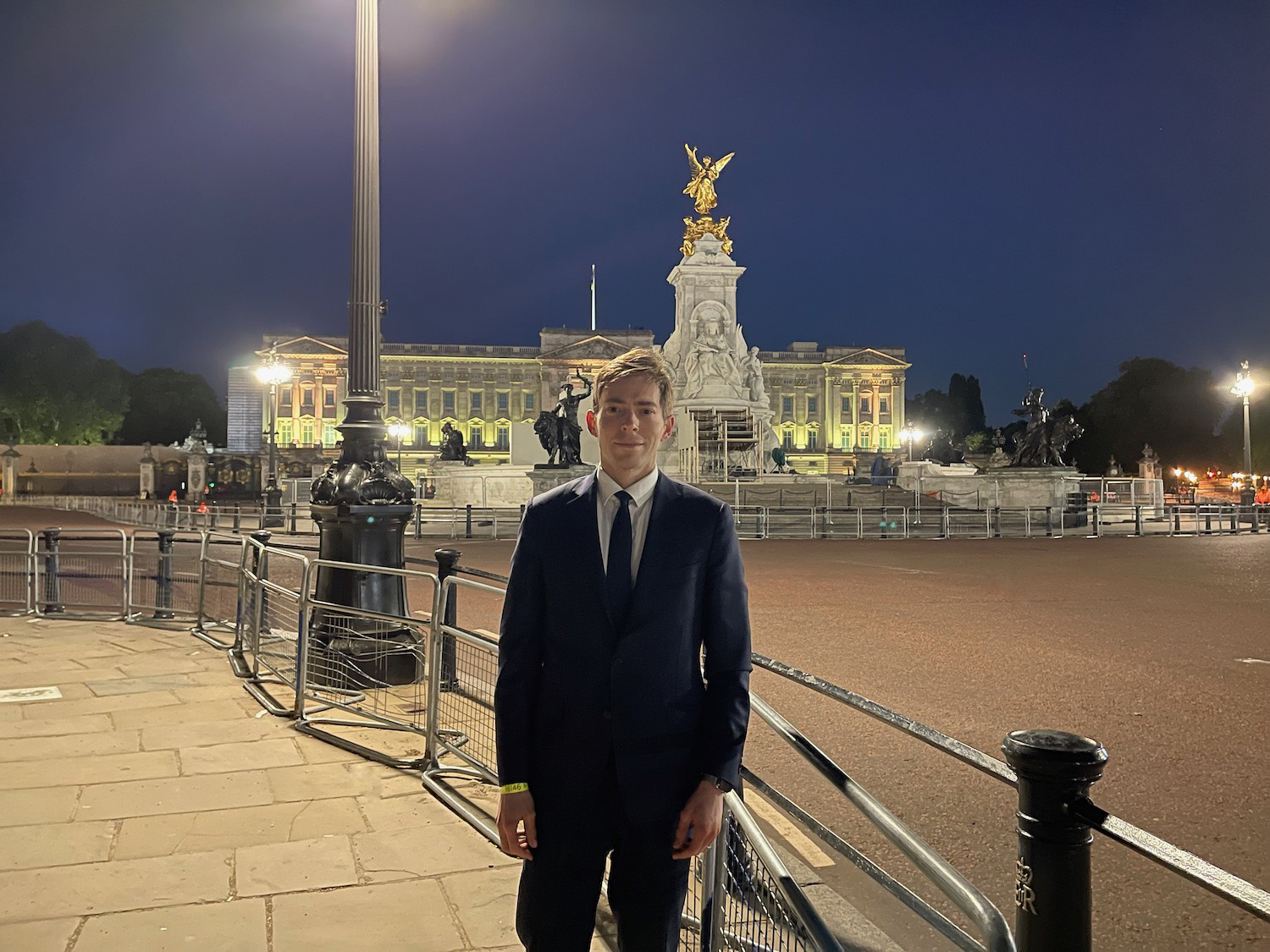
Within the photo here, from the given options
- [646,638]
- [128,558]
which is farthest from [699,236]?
[646,638]

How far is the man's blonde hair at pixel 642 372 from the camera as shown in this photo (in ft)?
7.77

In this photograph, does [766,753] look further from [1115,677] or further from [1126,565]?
[1126,565]

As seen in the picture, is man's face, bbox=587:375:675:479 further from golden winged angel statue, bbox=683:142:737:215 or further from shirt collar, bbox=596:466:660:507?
golden winged angel statue, bbox=683:142:737:215

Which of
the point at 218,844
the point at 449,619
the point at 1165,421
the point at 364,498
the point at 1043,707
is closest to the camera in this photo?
the point at 218,844

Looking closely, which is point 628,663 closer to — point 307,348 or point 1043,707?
point 1043,707

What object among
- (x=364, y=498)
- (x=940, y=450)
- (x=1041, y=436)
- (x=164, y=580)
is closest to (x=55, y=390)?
(x=940, y=450)

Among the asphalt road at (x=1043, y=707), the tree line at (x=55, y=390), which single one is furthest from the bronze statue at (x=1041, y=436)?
the tree line at (x=55, y=390)

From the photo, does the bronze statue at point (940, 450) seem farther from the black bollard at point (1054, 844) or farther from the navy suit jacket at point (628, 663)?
the black bollard at point (1054, 844)

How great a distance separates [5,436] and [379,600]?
84141 millimetres

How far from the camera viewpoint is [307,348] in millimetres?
98938

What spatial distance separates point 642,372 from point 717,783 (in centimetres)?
99

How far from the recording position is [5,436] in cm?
7606

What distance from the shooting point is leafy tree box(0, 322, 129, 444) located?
257 feet

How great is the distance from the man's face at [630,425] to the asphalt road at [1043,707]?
2.32 meters
